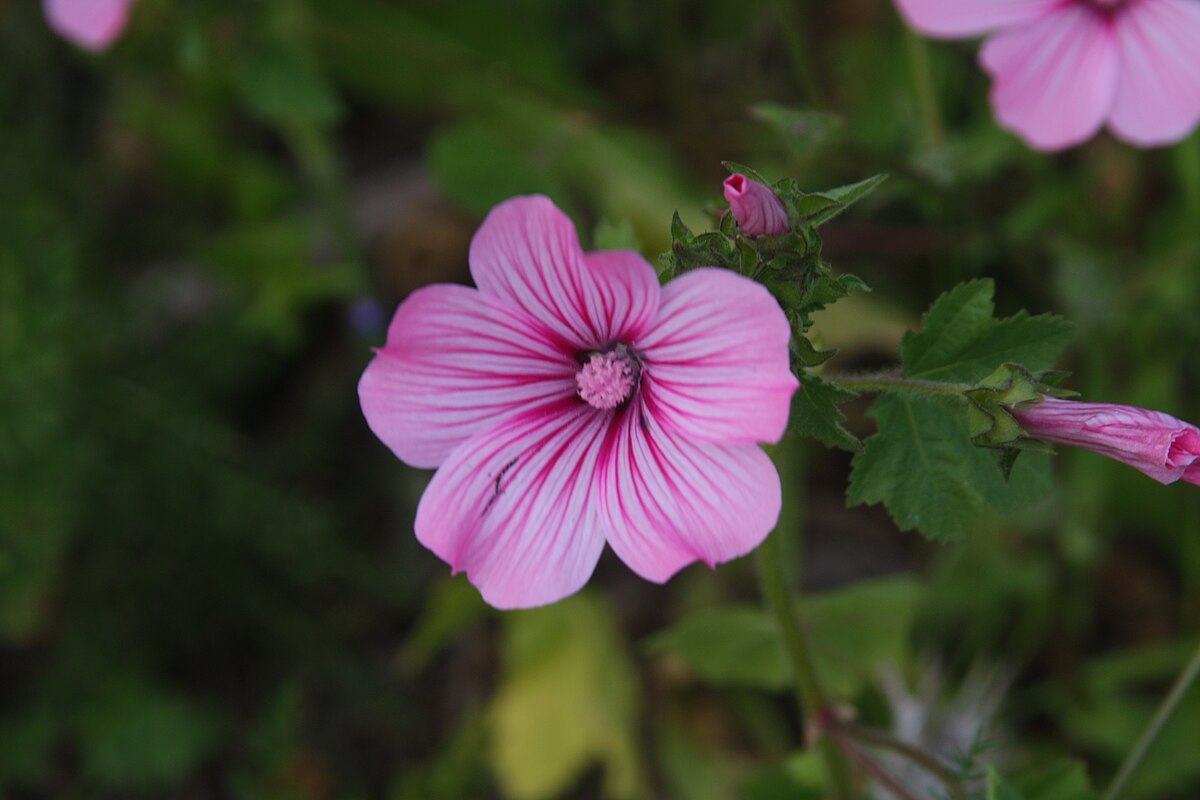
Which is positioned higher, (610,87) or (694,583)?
(610,87)

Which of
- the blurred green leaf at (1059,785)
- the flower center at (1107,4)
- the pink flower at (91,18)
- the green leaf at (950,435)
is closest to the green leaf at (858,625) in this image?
the blurred green leaf at (1059,785)

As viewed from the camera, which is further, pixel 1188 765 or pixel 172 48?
pixel 172 48

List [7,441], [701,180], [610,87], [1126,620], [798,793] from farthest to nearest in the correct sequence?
[610,87] < [701,180] < [1126,620] < [7,441] < [798,793]

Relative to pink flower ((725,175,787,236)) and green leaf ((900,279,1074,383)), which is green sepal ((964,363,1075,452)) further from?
pink flower ((725,175,787,236))

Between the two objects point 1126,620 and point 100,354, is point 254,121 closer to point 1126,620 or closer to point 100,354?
point 100,354

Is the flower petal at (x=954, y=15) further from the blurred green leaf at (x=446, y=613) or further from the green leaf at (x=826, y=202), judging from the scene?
the blurred green leaf at (x=446, y=613)

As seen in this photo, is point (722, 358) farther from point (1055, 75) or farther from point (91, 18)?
point (91, 18)

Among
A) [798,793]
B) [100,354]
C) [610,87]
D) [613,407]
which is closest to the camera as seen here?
[613,407]

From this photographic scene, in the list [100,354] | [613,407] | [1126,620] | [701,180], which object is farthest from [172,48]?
[1126,620]
